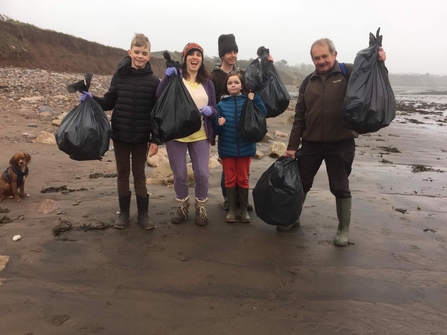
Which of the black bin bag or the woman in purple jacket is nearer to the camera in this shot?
the black bin bag

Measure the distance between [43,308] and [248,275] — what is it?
148 cm

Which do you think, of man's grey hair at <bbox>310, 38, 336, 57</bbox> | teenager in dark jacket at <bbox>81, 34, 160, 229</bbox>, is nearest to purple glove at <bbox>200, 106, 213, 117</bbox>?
teenager in dark jacket at <bbox>81, 34, 160, 229</bbox>

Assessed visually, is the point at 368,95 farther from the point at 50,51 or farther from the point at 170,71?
the point at 50,51

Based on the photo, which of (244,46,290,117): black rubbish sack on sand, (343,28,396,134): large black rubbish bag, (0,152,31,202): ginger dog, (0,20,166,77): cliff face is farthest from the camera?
(0,20,166,77): cliff face

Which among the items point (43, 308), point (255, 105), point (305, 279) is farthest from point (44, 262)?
point (255, 105)

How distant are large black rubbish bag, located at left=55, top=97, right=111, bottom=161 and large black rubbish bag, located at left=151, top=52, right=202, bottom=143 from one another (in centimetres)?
48

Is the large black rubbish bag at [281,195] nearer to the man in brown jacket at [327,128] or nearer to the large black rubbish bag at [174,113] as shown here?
the man in brown jacket at [327,128]

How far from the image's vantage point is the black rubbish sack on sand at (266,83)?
3.60 m

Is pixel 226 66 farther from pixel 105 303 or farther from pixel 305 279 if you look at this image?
pixel 105 303

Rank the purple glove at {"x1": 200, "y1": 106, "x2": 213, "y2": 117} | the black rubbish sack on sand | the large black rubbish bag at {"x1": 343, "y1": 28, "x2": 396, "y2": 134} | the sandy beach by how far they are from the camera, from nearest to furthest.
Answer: the sandy beach < the large black rubbish bag at {"x1": 343, "y1": 28, "x2": 396, "y2": 134} < the purple glove at {"x1": 200, "y1": 106, "x2": 213, "y2": 117} < the black rubbish sack on sand

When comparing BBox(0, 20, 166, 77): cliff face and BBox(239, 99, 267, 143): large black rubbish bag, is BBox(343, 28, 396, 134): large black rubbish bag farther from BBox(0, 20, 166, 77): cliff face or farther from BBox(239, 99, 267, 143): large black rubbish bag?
BBox(0, 20, 166, 77): cliff face

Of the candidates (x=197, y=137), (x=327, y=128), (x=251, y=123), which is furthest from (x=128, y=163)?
(x=327, y=128)

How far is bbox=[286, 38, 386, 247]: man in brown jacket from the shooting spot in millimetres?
3178

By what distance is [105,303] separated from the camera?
237 centimetres
